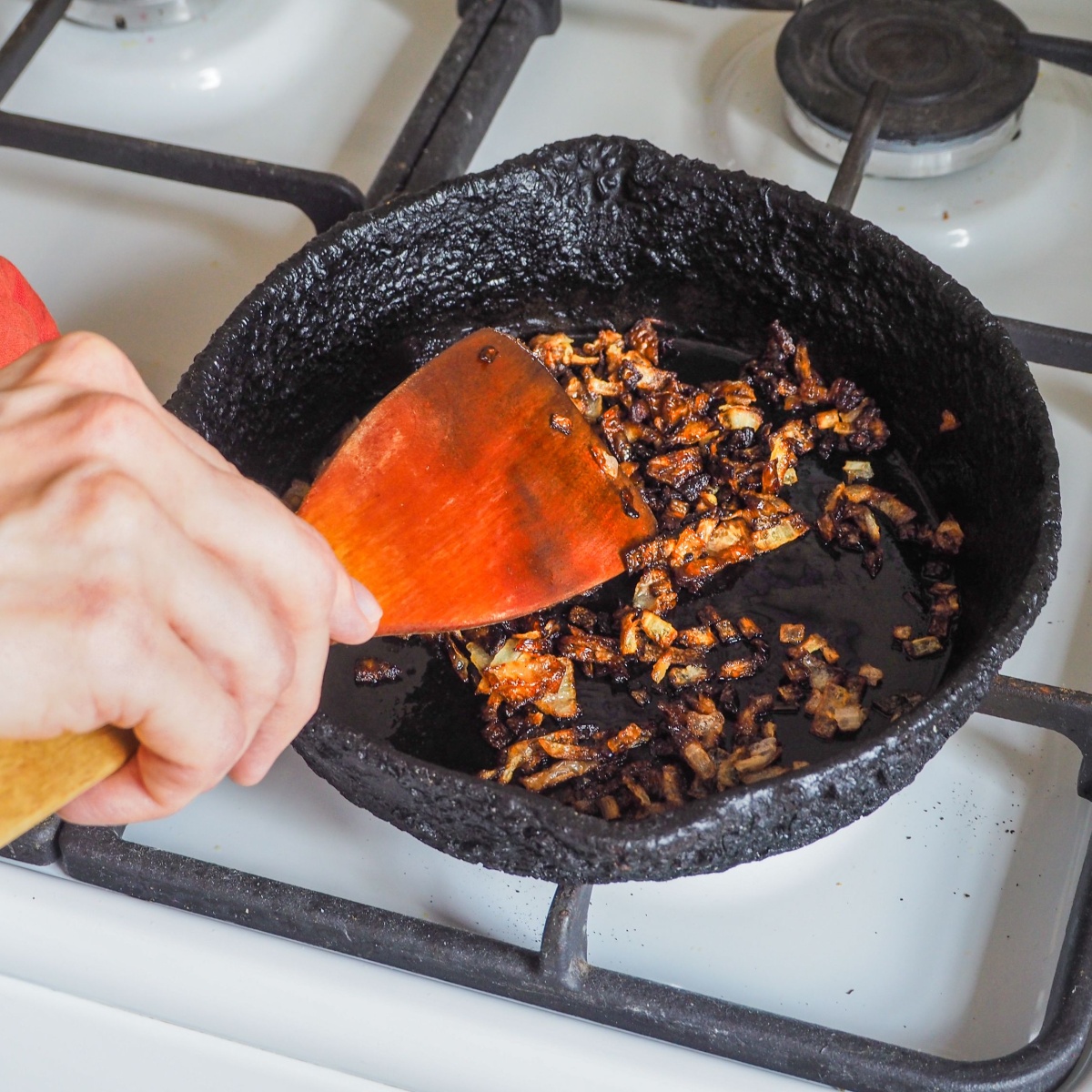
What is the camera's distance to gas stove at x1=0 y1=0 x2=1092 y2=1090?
553mm

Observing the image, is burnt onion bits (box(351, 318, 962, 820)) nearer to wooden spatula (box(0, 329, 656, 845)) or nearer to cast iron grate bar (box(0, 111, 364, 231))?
wooden spatula (box(0, 329, 656, 845))

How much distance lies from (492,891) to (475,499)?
0.78 feet

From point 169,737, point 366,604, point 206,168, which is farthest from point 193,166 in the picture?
point 169,737

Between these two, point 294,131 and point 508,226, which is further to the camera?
point 294,131

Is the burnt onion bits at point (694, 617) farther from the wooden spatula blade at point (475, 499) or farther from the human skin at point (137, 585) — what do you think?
the human skin at point (137, 585)

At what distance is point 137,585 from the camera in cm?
42

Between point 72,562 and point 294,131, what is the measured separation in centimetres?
61

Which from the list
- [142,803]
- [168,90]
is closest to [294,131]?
[168,90]

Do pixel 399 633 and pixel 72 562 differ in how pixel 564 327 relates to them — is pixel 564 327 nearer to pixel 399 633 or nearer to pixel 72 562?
pixel 399 633

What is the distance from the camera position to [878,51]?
904 millimetres

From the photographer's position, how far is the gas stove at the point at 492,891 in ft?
1.81

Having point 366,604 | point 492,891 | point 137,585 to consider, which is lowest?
point 492,891

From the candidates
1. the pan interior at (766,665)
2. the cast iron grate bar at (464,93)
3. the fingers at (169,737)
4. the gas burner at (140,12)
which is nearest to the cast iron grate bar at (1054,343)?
the pan interior at (766,665)

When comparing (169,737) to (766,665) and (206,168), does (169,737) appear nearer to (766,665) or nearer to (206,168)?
(766,665)
